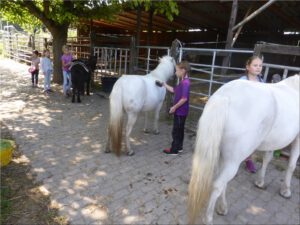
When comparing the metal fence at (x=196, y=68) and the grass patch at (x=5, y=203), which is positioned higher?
the metal fence at (x=196, y=68)

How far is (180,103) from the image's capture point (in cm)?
406

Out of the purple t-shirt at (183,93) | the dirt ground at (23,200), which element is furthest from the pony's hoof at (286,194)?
the dirt ground at (23,200)

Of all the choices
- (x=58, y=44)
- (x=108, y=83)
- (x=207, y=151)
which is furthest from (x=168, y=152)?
(x=58, y=44)

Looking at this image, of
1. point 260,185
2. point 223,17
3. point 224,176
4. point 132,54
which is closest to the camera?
point 224,176

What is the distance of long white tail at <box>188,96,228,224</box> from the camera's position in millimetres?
2398

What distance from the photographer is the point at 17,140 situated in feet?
15.9

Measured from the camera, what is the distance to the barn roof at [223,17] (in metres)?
8.08

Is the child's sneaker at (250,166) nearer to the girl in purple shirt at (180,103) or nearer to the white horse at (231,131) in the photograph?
the girl in purple shirt at (180,103)

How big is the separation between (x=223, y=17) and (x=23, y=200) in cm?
977

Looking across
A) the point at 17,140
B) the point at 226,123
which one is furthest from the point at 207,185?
the point at 17,140

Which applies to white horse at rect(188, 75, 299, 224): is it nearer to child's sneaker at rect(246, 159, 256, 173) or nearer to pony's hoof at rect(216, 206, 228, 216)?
pony's hoof at rect(216, 206, 228, 216)

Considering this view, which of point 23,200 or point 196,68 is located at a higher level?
point 196,68

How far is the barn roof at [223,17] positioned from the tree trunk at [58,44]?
262 cm

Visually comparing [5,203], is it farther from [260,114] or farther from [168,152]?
[260,114]
